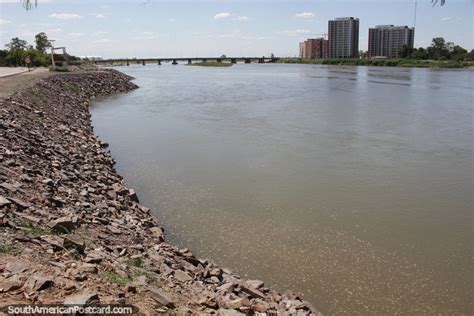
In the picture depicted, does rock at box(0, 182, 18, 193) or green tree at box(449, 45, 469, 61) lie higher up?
green tree at box(449, 45, 469, 61)

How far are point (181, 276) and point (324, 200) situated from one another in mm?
6450

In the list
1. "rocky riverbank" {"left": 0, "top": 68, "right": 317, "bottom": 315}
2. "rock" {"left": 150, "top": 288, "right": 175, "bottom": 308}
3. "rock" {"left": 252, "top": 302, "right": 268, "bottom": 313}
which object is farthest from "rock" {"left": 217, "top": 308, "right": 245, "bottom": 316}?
"rock" {"left": 150, "top": 288, "right": 175, "bottom": 308}

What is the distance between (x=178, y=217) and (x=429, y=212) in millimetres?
6510

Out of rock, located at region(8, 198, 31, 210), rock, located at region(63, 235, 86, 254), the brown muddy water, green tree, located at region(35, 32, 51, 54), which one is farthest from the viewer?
green tree, located at region(35, 32, 51, 54)

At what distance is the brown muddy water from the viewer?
322 inches

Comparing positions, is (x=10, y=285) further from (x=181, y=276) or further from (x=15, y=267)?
(x=181, y=276)

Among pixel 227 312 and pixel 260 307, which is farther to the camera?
pixel 260 307

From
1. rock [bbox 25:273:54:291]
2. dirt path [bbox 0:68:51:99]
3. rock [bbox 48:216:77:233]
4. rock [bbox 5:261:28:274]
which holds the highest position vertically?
dirt path [bbox 0:68:51:99]

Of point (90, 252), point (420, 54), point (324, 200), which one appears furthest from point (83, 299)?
point (420, 54)

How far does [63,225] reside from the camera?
7.37m

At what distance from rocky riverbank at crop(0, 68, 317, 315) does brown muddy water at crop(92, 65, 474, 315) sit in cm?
107

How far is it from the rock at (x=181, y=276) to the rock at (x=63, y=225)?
2009 mm

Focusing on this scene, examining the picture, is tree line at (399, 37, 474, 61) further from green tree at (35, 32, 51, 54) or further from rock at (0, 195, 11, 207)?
rock at (0, 195, 11, 207)

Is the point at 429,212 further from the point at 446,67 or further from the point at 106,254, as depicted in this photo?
the point at 446,67
